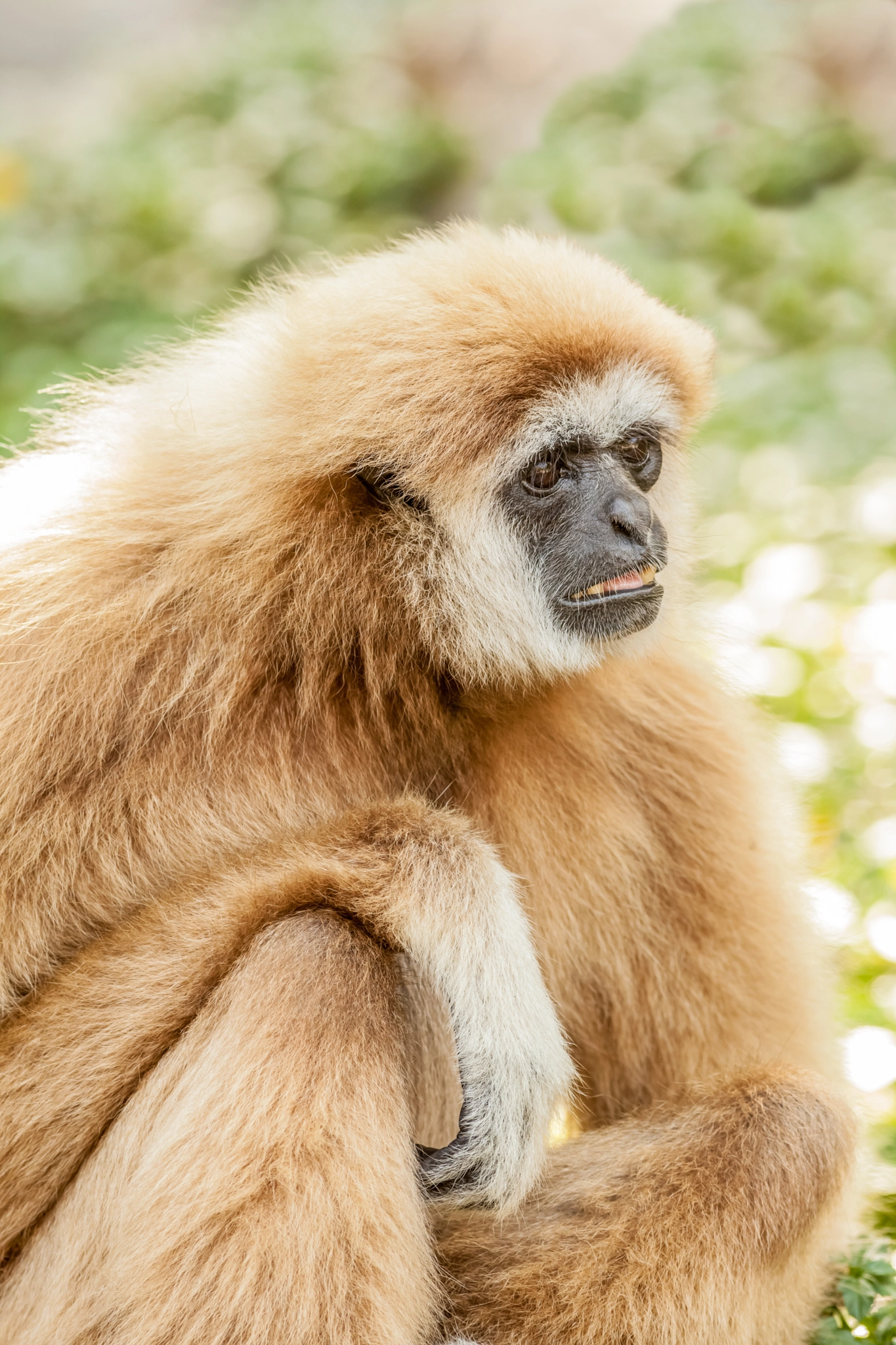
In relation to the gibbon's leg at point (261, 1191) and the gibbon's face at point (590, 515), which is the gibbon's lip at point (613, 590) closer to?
the gibbon's face at point (590, 515)

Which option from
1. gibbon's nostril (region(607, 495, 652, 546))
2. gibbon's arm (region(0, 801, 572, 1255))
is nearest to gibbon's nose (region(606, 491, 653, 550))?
gibbon's nostril (region(607, 495, 652, 546))

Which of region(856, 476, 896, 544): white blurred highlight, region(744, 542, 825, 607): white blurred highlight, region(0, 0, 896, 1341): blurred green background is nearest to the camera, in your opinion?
region(0, 0, 896, 1341): blurred green background

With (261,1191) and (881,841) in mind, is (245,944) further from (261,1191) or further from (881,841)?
(881,841)

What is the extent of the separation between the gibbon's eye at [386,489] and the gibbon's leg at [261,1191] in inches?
43.6

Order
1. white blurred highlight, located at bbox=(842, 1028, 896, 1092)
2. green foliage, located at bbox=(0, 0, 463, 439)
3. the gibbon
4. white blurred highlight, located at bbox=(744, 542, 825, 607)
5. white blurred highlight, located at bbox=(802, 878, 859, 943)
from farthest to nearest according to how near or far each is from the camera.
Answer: green foliage, located at bbox=(0, 0, 463, 439), white blurred highlight, located at bbox=(744, 542, 825, 607), white blurred highlight, located at bbox=(842, 1028, 896, 1092), white blurred highlight, located at bbox=(802, 878, 859, 943), the gibbon

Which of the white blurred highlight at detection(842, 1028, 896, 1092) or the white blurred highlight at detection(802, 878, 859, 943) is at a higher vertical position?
the white blurred highlight at detection(802, 878, 859, 943)

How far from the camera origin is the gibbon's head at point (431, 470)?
12.0ft

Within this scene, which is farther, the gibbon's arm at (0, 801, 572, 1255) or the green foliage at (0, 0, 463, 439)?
the green foliage at (0, 0, 463, 439)

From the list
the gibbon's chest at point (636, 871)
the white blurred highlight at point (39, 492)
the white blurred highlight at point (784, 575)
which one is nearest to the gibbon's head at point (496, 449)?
the gibbon's chest at point (636, 871)

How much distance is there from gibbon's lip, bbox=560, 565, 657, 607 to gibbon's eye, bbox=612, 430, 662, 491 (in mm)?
345

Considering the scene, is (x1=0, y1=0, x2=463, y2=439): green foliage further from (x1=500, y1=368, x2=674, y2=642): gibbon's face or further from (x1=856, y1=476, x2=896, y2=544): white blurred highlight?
(x1=500, y1=368, x2=674, y2=642): gibbon's face

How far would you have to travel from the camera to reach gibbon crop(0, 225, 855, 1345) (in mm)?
3213

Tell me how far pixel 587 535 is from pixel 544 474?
20cm

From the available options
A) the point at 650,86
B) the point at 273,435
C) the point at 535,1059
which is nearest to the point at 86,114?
the point at 650,86
